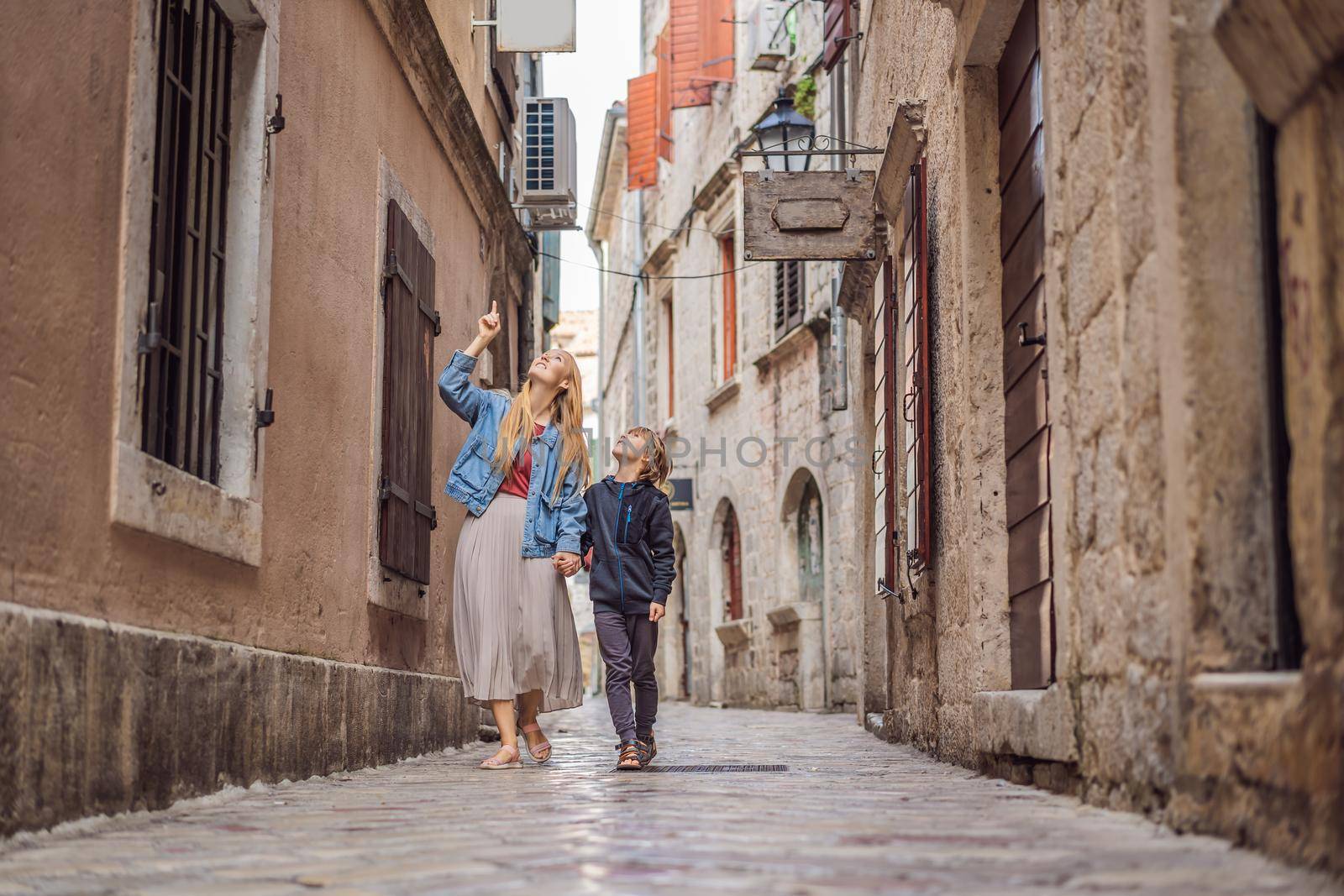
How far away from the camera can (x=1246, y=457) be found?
3.08 m

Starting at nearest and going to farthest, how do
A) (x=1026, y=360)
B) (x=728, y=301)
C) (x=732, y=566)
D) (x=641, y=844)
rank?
(x=641, y=844), (x=1026, y=360), (x=732, y=566), (x=728, y=301)

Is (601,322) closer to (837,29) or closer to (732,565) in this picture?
(732,565)

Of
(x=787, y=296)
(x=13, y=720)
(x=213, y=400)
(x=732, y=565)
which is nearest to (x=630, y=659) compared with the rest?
(x=213, y=400)

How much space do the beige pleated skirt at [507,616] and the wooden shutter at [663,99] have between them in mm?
17038

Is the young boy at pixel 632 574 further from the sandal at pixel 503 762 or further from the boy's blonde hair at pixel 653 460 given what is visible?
the sandal at pixel 503 762

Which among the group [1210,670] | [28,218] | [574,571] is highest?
[28,218]

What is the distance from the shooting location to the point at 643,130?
961 inches

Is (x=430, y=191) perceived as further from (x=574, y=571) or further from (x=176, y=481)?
(x=176, y=481)

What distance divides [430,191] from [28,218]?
5.47 metres

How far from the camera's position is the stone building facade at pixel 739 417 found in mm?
15719

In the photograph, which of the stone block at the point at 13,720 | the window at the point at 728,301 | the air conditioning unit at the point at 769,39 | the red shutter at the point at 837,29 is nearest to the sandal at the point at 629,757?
the stone block at the point at 13,720

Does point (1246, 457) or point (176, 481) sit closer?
point (1246, 457)

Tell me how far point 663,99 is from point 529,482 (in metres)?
17.6

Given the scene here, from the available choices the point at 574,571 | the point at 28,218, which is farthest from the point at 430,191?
the point at 28,218
